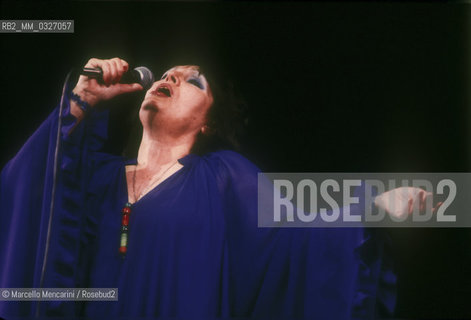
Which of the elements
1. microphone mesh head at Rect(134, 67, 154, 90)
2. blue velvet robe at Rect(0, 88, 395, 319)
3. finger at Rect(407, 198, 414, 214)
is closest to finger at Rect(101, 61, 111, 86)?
microphone mesh head at Rect(134, 67, 154, 90)

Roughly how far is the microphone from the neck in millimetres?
219

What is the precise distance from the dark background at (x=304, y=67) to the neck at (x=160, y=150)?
4.0 inches

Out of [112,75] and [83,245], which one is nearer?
[83,245]

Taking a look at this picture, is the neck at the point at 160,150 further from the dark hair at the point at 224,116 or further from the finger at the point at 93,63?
the finger at the point at 93,63

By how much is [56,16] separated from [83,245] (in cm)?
96

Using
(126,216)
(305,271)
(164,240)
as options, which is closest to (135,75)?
(126,216)

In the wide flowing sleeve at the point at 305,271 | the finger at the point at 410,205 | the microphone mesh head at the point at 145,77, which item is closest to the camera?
the wide flowing sleeve at the point at 305,271

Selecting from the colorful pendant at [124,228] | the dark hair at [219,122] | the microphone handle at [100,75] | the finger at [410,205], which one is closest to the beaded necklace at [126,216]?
the colorful pendant at [124,228]

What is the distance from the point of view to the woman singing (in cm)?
204

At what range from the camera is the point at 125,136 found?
2230 millimetres

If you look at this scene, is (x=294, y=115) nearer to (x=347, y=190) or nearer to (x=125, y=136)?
(x=347, y=190)

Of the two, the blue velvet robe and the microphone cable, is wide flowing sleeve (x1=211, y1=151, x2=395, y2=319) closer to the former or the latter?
the blue velvet robe

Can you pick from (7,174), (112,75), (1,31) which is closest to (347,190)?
(112,75)

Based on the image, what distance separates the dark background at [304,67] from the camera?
2.22 meters
